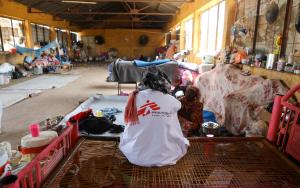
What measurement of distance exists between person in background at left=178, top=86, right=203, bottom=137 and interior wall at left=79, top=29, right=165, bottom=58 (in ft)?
44.6

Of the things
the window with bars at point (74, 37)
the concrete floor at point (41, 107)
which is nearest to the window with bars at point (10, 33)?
the concrete floor at point (41, 107)

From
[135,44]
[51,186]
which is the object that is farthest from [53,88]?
[135,44]

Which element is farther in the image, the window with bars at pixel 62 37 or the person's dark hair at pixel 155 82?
the window with bars at pixel 62 37

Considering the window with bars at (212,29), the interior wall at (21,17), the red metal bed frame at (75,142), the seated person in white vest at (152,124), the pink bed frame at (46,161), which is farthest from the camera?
the interior wall at (21,17)

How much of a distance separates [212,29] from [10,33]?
7.43 m

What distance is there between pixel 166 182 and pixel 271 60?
6.90ft

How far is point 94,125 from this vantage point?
8.66 ft

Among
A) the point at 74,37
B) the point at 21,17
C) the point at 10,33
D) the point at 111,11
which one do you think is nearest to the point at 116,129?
the point at 10,33

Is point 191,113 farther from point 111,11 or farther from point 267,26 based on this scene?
point 111,11

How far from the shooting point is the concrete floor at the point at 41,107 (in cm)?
313

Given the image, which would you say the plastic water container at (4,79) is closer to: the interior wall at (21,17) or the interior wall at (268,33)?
Result: the interior wall at (21,17)

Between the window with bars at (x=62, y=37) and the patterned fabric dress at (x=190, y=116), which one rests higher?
the window with bars at (x=62, y=37)

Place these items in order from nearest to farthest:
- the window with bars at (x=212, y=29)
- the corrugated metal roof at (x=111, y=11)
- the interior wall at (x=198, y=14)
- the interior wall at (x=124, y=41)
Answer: the interior wall at (x=198, y=14), the window with bars at (x=212, y=29), the corrugated metal roof at (x=111, y=11), the interior wall at (x=124, y=41)

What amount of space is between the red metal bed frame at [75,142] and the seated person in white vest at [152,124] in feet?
1.64
